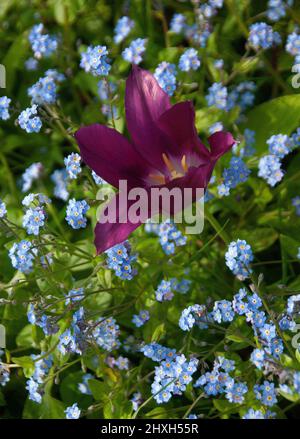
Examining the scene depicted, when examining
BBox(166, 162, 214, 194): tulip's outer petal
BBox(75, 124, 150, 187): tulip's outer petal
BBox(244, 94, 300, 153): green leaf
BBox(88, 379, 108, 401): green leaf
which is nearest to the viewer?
BBox(166, 162, 214, 194): tulip's outer petal

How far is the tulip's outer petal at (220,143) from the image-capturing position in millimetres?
1464

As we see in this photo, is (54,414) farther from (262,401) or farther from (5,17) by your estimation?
(5,17)

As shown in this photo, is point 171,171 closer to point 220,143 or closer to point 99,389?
point 220,143

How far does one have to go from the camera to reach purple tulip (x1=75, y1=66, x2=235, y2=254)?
4.97 feet

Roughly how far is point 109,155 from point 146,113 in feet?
0.48

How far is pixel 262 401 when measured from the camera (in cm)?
159

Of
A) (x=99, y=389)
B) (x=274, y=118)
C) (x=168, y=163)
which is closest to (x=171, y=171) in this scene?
(x=168, y=163)

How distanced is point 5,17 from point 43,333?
1493 millimetres

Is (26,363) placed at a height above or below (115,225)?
below

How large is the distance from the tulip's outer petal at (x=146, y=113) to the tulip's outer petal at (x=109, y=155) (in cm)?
3

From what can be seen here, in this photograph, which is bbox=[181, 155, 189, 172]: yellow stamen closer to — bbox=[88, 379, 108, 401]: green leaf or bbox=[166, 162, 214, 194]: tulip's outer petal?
bbox=[166, 162, 214, 194]: tulip's outer petal

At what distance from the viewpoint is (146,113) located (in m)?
1.64

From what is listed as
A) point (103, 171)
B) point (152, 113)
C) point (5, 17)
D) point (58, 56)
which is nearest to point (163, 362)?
point (103, 171)

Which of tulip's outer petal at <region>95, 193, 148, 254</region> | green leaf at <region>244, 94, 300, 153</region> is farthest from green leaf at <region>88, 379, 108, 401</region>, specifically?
green leaf at <region>244, 94, 300, 153</region>
